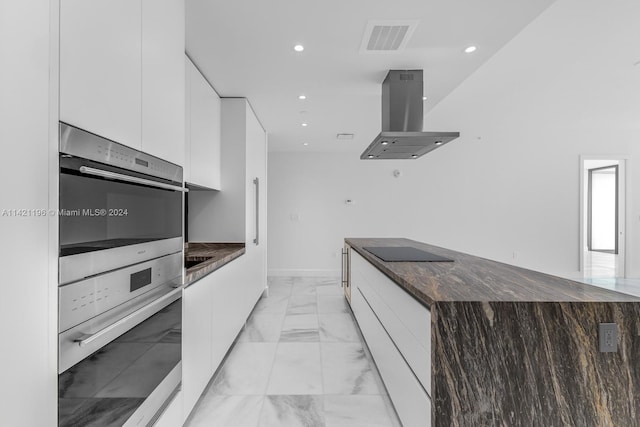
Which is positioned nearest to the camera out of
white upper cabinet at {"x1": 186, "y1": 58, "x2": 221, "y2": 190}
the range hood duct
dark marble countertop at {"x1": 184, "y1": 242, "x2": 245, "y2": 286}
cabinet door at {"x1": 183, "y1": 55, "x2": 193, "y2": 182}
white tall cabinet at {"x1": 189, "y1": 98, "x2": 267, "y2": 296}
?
dark marble countertop at {"x1": 184, "y1": 242, "x2": 245, "y2": 286}

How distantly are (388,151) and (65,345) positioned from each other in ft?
9.89

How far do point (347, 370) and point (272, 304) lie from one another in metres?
2.10

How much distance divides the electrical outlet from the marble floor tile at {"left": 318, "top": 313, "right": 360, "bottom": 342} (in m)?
2.21

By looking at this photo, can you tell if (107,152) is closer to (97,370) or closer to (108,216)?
(108,216)

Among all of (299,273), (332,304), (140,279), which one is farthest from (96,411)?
(299,273)

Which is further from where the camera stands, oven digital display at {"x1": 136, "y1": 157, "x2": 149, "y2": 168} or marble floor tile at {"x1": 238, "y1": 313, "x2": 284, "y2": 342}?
marble floor tile at {"x1": 238, "y1": 313, "x2": 284, "y2": 342}

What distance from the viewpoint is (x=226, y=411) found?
6.61 ft

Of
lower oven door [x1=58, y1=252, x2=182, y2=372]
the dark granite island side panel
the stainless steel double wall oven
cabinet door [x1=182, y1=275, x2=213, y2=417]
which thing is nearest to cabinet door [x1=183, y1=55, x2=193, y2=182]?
cabinet door [x1=182, y1=275, x2=213, y2=417]

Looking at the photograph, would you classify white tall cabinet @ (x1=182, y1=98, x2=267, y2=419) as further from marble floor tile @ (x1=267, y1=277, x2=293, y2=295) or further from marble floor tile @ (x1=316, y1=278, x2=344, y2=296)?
marble floor tile @ (x1=316, y1=278, x2=344, y2=296)

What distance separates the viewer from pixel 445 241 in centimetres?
637

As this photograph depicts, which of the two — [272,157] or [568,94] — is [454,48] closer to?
[568,94]

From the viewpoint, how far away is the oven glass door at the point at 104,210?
0.88m

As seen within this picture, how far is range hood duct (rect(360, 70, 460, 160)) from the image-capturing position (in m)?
2.77

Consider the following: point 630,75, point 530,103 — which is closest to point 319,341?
point 530,103
